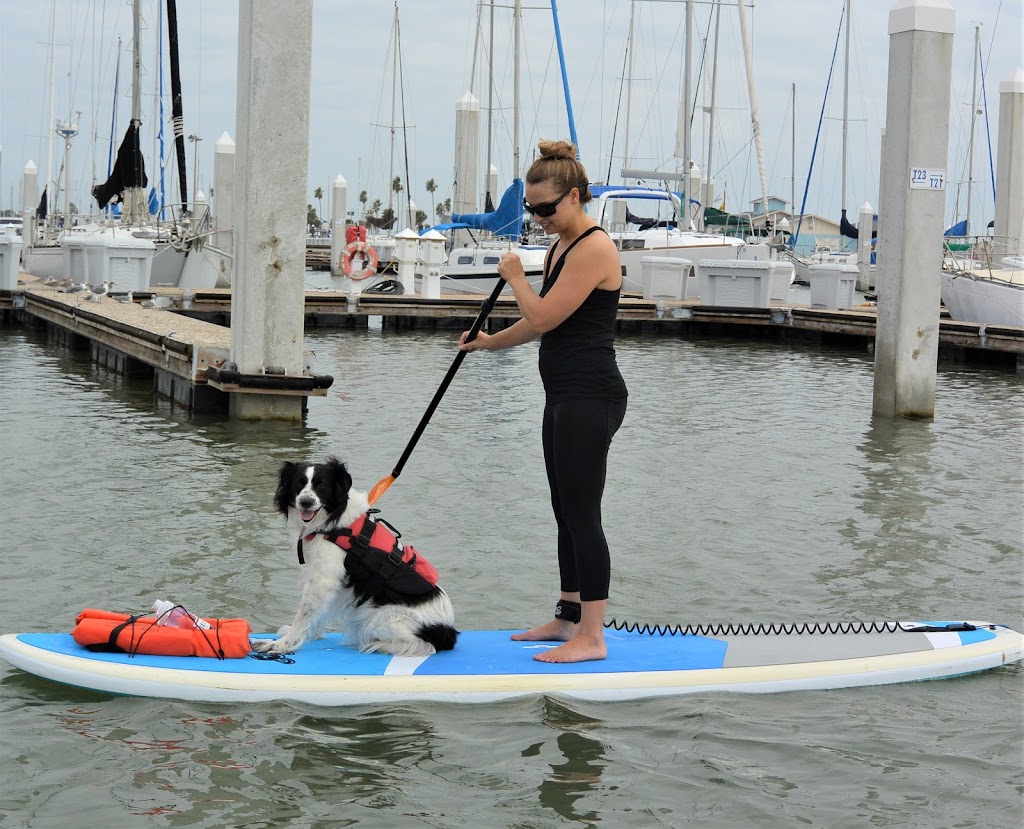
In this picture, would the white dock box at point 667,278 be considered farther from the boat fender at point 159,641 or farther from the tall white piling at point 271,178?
the boat fender at point 159,641

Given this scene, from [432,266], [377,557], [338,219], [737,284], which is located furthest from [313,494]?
[338,219]

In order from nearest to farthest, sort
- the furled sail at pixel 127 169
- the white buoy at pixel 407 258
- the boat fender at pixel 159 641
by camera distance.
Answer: the boat fender at pixel 159 641
the furled sail at pixel 127 169
the white buoy at pixel 407 258

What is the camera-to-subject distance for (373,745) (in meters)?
4.64

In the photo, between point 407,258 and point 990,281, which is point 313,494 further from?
point 407,258

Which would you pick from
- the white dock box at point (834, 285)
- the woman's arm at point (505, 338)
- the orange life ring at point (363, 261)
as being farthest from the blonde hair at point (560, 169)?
the white dock box at point (834, 285)

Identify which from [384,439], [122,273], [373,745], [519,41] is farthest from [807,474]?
[519,41]

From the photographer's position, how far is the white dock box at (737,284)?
25578 millimetres

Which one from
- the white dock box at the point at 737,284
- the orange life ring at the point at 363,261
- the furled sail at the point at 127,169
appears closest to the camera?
the white dock box at the point at 737,284

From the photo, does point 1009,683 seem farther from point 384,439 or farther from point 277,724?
point 384,439

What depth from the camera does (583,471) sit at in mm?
4816

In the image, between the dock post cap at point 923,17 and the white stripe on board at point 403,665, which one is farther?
the dock post cap at point 923,17

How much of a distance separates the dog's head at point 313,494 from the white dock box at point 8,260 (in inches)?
820

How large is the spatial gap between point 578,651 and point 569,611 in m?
0.25

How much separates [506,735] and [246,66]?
27.5 feet
